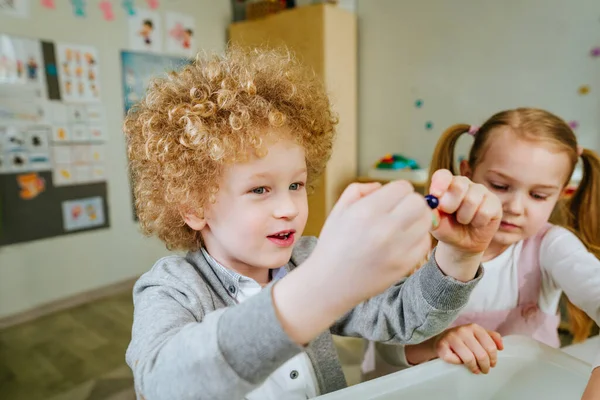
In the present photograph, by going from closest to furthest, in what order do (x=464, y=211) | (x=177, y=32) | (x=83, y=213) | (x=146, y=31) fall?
(x=464, y=211), (x=83, y=213), (x=146, y=31), (x=177, y=32)

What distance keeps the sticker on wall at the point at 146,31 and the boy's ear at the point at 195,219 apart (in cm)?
217

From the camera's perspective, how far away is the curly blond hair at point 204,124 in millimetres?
574

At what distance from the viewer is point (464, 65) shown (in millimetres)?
2205

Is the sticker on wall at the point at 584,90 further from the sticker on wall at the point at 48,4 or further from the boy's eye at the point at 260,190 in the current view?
the sticker on wall at the point at 48,4

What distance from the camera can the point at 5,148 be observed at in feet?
6.68

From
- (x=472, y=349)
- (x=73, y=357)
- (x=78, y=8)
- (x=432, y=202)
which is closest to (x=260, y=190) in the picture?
(x=432, y=202)

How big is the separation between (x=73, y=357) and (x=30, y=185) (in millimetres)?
911

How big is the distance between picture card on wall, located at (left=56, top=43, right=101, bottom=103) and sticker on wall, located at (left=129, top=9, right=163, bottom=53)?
254 millimetres

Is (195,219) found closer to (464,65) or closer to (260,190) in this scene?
(260,190)

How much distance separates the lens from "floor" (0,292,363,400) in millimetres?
1538

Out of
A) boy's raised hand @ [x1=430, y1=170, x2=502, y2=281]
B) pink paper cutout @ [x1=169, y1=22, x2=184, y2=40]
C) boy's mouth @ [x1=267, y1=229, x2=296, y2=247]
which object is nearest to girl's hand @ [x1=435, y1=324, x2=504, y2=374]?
boy's raised hand @ [x1=430, y1=170, x2=502, y2=281]

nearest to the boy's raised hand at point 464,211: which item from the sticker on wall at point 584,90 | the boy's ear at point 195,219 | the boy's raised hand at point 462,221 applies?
the boy's raised hand at point 462,221

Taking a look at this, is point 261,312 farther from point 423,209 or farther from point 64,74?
point 64,74

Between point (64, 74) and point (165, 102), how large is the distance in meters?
1.94
